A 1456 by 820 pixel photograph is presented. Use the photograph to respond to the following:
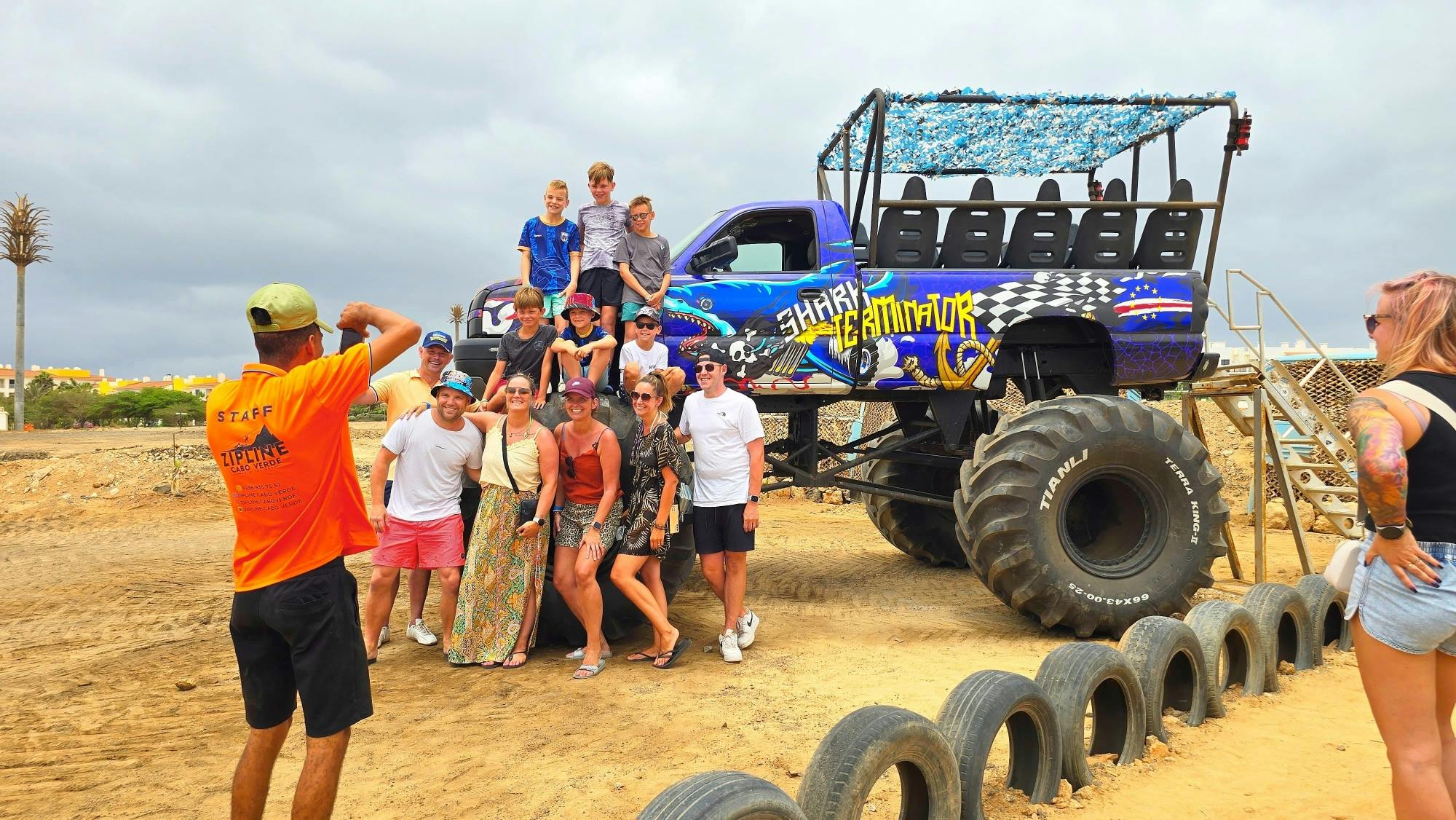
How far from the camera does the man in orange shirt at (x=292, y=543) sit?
282 centimetres

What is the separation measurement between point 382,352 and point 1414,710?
10.8 ft

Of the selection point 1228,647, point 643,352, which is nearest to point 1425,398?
point 1228,647

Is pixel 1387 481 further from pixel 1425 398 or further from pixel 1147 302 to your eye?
pixel 1147 302

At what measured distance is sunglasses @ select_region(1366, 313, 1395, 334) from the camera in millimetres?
2683

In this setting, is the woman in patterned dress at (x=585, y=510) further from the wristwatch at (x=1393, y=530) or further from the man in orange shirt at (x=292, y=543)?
the wristwatch at (x=1393, y=530)

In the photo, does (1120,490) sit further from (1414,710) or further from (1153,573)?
(1414,710)

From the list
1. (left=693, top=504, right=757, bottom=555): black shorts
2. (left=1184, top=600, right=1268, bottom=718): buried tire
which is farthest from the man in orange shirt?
(left=1184, top=600, right=1268, bottom=718): buried tire

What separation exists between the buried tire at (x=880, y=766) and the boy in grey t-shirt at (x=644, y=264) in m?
3.82

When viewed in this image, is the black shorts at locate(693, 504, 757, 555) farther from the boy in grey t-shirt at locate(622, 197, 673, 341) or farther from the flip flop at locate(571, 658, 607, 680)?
the boy in grey t-shirt at locate(622, 197, 673, 341)

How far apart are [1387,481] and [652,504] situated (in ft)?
12.7

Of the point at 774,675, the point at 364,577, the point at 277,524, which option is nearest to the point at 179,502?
the point at 364,577

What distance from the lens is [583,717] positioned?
15.1 ft

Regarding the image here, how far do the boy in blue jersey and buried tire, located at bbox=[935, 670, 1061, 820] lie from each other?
13.0ft

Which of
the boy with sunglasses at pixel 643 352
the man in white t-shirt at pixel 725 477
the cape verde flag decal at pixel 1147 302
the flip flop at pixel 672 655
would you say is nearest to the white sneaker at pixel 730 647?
the man in white t-shirt at pixel 725 477
